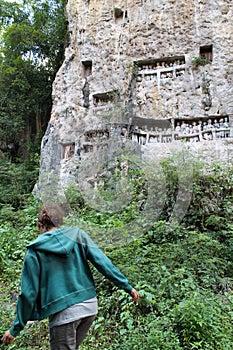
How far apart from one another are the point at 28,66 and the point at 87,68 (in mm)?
3155

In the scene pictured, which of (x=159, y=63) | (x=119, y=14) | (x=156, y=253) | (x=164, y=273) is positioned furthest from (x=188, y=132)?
(x=164, y=273)

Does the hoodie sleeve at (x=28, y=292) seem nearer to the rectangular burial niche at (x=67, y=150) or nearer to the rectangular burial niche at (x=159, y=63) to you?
the rectangular burial niche at (x=67, y=150)

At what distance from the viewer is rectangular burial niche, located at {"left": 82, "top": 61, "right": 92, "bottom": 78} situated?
950cm

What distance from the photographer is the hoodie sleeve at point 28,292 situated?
1833 millimetres

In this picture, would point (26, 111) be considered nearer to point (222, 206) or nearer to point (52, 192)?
point (52, 192)

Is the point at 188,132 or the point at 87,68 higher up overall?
the point at 87,68

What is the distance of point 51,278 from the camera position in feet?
6.21

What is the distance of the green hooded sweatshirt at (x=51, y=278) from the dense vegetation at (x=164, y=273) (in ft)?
3.39

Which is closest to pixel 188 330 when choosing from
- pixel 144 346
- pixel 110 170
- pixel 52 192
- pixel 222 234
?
pixel 144 346

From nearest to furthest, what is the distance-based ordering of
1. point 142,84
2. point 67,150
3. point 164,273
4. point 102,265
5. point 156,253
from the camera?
point 102,265 → point 164,273 → point 156,253 → point 67,150 → point 142,84

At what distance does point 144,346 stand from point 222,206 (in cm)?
316

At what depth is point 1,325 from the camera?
10.6ft

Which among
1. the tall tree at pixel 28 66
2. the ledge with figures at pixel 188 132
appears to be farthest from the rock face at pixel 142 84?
the tall tree at pixel 28 66

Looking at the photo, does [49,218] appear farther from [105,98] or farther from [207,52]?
[207,52]
